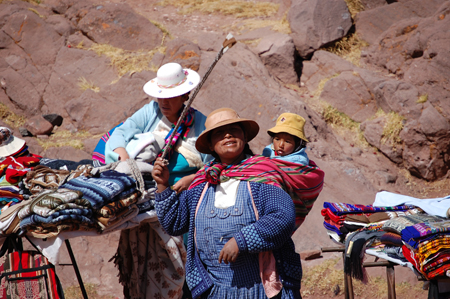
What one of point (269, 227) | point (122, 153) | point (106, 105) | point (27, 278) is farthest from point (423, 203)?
point (106, 105)

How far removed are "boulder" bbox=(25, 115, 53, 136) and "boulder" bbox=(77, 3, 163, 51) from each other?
2516 mm

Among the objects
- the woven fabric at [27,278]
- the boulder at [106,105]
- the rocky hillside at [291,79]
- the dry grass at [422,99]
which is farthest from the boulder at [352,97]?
the woven fabric at [27,278]

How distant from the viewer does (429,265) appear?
2.39m

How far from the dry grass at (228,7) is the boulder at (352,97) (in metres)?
4.07

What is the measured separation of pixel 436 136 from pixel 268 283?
6.07 meters

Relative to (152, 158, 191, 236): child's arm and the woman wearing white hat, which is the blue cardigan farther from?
the woman wearing white hat

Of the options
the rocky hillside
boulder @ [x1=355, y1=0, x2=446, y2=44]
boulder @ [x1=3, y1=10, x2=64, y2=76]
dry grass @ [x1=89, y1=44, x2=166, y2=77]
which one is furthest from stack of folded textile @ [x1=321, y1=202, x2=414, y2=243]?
boulder @ [x1=3, y1=10, x2=64, y2=76]

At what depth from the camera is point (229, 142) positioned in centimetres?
236

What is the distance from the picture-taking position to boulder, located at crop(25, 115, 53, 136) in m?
7.34

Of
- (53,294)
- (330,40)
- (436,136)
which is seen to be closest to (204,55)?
(330,40)

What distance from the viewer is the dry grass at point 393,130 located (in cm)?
746

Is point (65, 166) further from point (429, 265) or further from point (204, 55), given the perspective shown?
point (204, 55)

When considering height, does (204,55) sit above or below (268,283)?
below

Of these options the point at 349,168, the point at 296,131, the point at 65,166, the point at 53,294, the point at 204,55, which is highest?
Answer: the point at 296,131
